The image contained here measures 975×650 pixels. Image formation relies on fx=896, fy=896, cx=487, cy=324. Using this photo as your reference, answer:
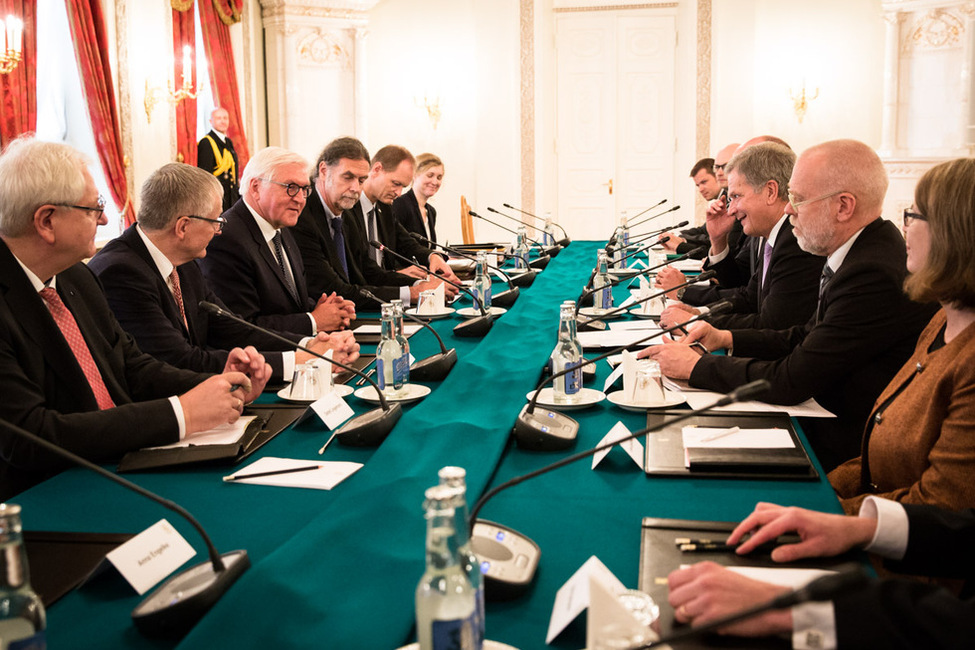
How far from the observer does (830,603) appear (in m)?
1.04

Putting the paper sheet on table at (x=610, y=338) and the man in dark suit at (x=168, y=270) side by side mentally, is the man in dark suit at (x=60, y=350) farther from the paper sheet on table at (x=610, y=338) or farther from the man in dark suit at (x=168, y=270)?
the paper sheet on table at (x=610, y=338)

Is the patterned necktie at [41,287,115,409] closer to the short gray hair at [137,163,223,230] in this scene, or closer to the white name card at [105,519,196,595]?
the short gray hair at [137,163,223,230]

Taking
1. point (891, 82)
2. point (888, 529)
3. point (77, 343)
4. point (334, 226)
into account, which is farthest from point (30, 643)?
point (891, 82)

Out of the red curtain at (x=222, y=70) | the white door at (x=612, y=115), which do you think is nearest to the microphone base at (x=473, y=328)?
the red curtain at (x=222, y=70)

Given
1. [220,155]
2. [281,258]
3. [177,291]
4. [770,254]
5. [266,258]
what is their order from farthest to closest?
[220,155], [281,258], [266,258], [770,254], [177,291]

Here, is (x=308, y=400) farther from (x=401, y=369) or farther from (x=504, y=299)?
(x=504, y=299)

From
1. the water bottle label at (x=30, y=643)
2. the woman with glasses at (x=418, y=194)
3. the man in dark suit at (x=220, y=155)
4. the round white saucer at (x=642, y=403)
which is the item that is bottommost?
the round white saucer at (x=642, y=403)

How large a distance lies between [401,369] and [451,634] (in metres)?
1.49

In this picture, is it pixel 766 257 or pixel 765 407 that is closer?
pixel 765 407

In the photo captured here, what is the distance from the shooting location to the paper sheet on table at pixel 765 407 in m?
2.12

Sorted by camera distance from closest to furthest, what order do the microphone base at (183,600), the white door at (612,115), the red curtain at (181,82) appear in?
the microphone base at (183,600)
the red curtain at (181,82)
the white door at (612,115)

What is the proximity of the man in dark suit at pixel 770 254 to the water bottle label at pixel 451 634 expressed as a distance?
230 cm

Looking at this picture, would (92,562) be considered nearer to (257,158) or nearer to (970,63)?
(257,158)

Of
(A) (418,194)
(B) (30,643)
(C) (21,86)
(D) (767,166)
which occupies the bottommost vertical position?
(B) (30,643)
